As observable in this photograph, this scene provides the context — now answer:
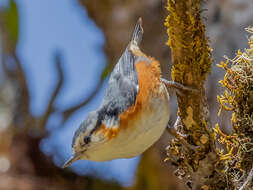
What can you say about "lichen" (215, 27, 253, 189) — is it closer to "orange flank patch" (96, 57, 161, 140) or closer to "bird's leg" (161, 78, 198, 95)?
"bird's leg" (161, 78, 198, 95)

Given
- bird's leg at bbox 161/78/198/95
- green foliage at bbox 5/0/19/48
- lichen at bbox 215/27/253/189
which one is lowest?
green foliage at bbox 5/0/19/48

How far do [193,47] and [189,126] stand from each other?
0.75ft

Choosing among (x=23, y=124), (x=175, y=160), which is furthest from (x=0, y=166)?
(x=175, y=160)

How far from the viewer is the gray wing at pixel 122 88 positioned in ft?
3.43

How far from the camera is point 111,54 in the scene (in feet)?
11.9

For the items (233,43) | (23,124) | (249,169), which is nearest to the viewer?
(249,169)

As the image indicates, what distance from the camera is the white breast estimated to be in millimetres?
A: 1004

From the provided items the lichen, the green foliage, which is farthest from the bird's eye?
the green foliage

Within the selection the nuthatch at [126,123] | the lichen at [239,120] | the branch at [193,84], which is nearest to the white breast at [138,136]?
the nuthatch at [126,123]

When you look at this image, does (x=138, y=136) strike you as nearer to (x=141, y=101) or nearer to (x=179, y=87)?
(x=141, y=101)

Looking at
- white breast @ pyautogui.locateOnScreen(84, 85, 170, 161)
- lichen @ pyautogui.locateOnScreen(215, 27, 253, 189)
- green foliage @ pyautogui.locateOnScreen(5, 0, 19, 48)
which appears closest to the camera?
white breast @ pyautogui.locateOnScreen(84, 85, 170, 161)

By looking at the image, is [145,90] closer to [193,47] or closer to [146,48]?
[193,47]

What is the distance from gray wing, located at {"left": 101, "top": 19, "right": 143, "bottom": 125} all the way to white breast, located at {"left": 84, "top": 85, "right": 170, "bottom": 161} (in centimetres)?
5

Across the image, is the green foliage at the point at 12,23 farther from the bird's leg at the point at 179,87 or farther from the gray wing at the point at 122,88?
the bird's leg at the point at 179,87
